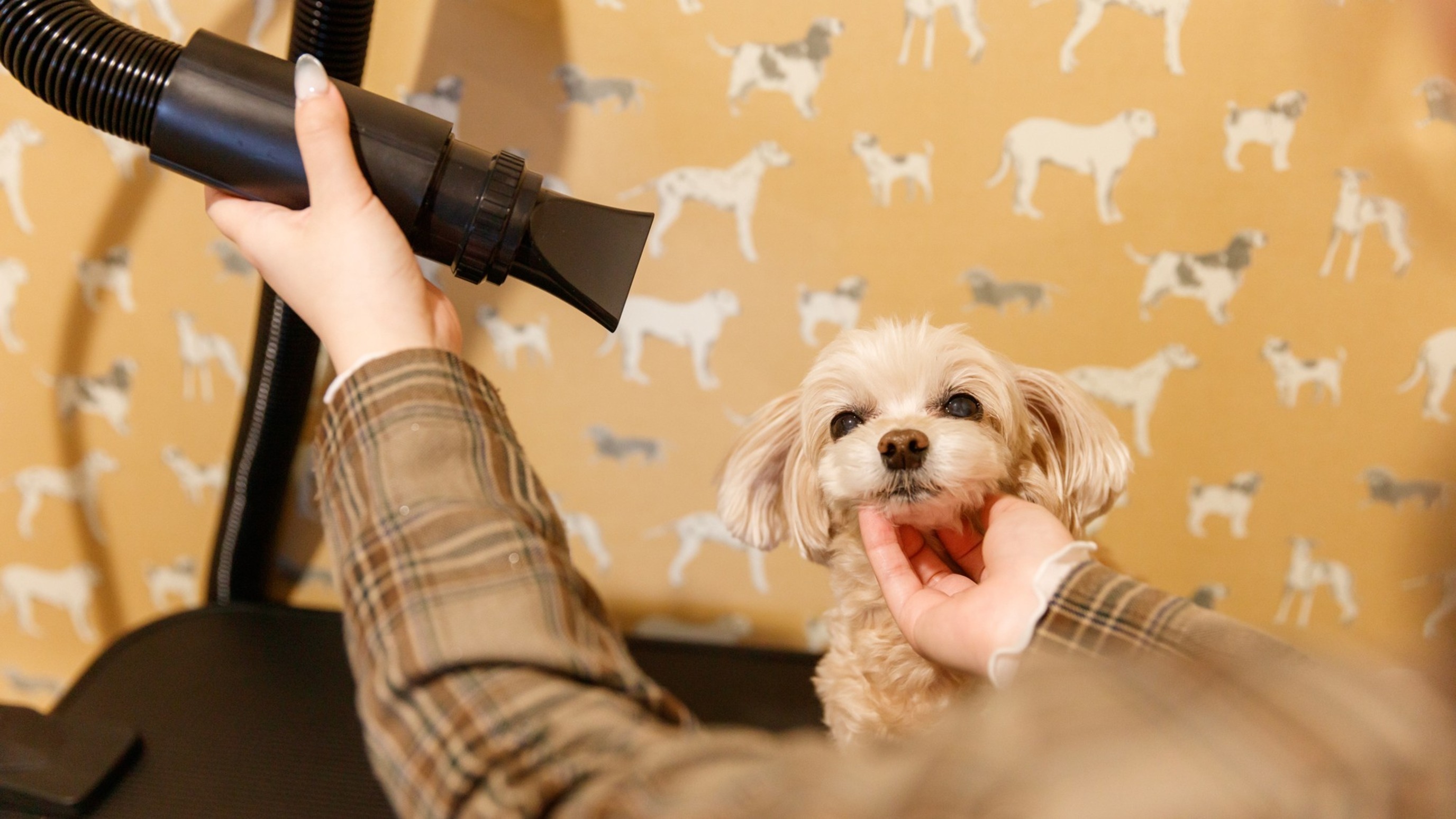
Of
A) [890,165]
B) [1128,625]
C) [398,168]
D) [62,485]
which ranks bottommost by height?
[62,485]

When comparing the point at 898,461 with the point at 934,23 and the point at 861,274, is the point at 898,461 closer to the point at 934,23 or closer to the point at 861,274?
the point at 861,274

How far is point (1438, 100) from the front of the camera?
3.45 ft

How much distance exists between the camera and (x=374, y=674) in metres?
0.44

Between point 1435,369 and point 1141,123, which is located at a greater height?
point 1141,123

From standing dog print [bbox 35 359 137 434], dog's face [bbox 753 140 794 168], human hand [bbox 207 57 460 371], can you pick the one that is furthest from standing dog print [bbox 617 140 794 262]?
standing dog print [bbox 35 359 137 434]

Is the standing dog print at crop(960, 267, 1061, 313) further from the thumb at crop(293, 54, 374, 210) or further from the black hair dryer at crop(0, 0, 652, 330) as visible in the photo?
the thumb at crop(293, 54, 374, 210)

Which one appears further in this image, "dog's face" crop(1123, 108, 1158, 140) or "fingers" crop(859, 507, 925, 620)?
"dog's face" crop(1123, 108, 1158, 140)

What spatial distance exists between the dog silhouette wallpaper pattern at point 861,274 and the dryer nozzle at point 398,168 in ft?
1.67

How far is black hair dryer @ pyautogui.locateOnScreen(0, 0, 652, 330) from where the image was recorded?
1.90ft

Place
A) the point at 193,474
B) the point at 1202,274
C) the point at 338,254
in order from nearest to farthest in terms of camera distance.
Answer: the point at 338,254 → the point at 1202,274 → the point at 193,474

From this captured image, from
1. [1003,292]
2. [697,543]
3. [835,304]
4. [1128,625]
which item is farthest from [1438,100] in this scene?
[697,543]

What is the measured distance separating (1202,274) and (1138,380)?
0.16 meters

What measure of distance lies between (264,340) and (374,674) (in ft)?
2.66

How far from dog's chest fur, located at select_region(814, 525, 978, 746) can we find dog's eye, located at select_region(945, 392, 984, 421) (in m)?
0.14
